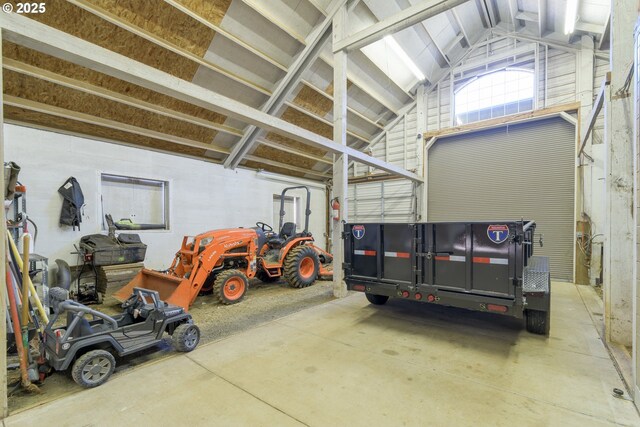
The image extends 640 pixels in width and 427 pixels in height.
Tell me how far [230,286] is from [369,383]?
117 inches

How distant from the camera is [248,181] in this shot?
816 centimetres

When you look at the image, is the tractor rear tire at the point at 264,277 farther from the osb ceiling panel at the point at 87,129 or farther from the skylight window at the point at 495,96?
the skylight window at the point at 495,96

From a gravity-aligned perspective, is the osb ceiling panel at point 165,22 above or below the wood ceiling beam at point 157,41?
above

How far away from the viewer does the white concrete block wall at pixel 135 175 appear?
4.73 metres

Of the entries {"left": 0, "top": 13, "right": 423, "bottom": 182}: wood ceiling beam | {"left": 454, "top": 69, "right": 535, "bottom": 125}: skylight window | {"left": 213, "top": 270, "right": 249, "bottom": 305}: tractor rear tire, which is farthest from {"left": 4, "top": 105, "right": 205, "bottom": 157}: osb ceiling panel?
{"left": 454, "top": 69, "right": 535, "bottom": 125}: skylight window

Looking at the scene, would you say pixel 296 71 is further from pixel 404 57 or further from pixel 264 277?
pixel 264 277

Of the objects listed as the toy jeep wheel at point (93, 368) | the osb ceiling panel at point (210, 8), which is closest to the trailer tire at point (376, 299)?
the toy jeep wheel at point (93, 368)

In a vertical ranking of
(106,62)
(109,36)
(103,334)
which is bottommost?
(103,334)

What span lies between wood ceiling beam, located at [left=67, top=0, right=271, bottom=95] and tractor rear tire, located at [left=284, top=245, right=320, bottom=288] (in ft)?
11.9

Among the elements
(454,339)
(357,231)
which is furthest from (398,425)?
(357,231)

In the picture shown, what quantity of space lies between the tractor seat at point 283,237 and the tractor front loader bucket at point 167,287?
2166 mm

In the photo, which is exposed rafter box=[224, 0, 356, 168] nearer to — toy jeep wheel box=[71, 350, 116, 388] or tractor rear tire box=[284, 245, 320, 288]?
tractor rear tire box=[284, 245, 320, 288]

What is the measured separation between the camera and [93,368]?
2242mm

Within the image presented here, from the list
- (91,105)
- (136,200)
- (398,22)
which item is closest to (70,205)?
(136,200)
